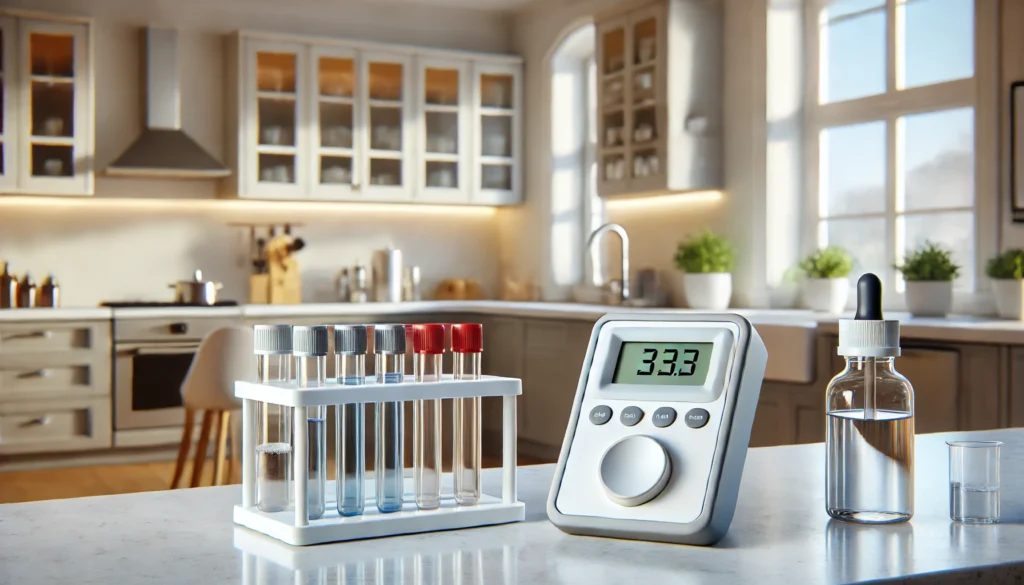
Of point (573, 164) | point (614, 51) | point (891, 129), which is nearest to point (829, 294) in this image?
point (891, 129)

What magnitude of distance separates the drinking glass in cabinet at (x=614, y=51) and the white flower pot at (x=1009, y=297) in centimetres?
237

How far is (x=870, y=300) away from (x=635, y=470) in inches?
9.5

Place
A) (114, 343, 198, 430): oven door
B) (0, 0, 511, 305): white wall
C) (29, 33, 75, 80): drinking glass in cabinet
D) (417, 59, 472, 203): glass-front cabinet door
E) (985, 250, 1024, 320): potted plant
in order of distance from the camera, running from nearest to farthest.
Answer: (985, 250, 1024, 320): potted plant < (114, 343, 198, 430): oven door < (29, 33, 75, 80): drinking glass in cabinet < (0, 0, 511, 305): white wall < (417, 59, 472, 203): glass-front cabinet door

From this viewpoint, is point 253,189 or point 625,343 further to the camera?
point 253,189

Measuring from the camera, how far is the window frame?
4.38 meters

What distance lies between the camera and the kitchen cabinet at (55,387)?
546 centimetres

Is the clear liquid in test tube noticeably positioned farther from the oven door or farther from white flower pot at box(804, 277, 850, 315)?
the oven door

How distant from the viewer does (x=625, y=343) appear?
38.6 inches

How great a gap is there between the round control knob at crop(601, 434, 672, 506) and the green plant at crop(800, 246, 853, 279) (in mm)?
4193

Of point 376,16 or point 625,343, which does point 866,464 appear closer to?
point 625,343

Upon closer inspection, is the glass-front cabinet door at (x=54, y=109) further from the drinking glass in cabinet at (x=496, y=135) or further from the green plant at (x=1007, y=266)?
the green plant at (x=1007, y=266)

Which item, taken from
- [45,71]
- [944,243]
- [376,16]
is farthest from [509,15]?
[944,243]

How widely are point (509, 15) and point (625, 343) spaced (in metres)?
6.51

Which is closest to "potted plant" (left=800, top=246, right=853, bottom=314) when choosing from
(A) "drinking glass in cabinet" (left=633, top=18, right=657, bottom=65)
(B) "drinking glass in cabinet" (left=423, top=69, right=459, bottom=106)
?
(A) "drinking glass in cabinet" (left=633, top=18, right=657, bottom=65)
